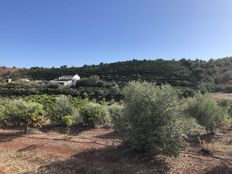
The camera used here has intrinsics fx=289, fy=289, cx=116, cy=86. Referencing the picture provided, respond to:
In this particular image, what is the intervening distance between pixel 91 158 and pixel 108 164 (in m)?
0.92

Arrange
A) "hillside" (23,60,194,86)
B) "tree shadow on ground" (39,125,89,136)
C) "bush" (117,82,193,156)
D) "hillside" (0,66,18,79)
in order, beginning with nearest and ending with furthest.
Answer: "bush" (117,82,193,156) < "tree shadow on ground" (39,125,89,136) < "hillside" (23,60,194,86) < "hillside" (0,66,18,79)

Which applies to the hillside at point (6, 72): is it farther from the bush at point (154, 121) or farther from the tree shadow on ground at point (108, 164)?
the bush at point (154, 121)

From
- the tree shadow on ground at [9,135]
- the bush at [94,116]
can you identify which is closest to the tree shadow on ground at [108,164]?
the tree shadow on ground at [9,135]

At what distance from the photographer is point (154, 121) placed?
9.98 meters

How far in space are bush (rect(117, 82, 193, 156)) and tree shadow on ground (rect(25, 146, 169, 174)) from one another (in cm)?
42

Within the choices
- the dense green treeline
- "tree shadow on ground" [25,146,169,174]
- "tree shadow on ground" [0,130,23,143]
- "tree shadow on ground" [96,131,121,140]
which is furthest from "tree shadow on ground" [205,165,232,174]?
the dense green treeline

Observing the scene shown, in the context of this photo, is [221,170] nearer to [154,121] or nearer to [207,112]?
[154,121]

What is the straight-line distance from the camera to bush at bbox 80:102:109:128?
16062mm

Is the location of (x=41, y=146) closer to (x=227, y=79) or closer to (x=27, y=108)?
(x=27, y=108)

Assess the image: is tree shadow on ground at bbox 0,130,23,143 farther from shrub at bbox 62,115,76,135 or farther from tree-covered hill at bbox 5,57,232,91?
tree-covered hill at bbox 5,57,232,91

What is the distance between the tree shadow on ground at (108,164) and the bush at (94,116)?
5034 mm

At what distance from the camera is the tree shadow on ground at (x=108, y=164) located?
937 cm

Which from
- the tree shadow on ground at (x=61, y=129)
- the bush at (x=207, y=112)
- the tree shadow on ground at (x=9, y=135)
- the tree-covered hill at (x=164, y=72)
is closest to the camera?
the tree shadow on ground at (x=9, y=135)

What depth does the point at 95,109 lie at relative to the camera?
16172mm
